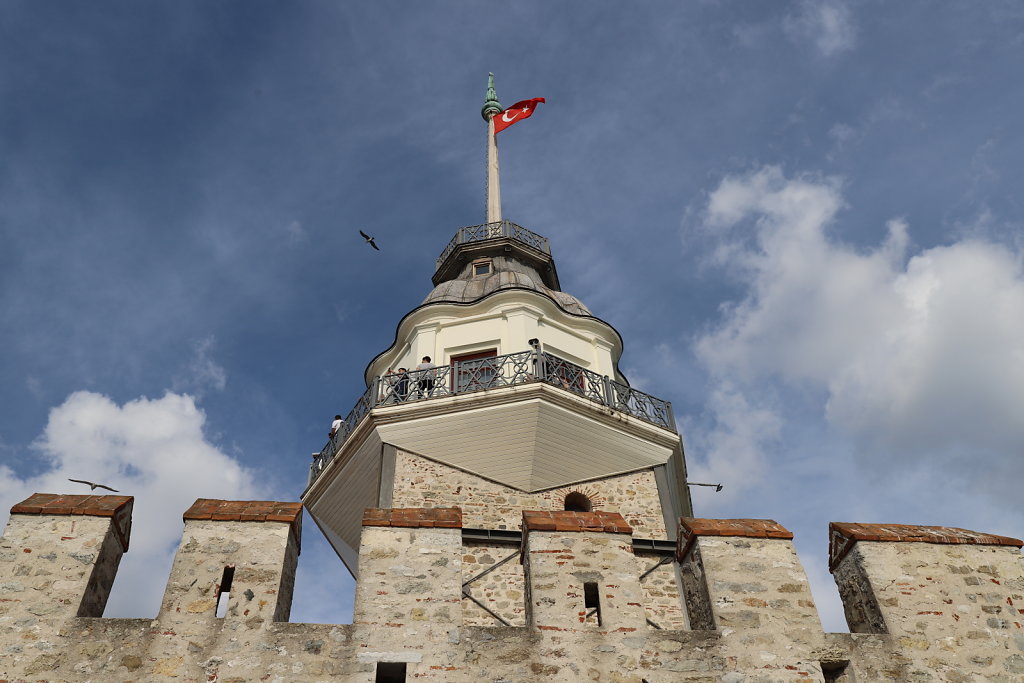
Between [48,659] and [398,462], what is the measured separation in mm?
7928

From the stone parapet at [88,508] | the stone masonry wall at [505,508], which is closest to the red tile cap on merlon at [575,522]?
the stone parapet at [88,508]

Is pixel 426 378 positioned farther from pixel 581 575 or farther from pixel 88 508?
pixel 581 575

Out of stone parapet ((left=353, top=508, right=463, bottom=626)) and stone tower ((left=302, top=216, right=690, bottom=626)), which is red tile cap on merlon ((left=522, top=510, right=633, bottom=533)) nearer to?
stone parapet ((left=353, top=508, right=463, bottom=626))

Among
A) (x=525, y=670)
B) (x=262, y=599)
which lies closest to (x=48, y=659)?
(x=262, y=599)

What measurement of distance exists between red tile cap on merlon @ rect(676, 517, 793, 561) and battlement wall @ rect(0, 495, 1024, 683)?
2 centimetres

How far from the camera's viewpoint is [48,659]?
17.7 feet

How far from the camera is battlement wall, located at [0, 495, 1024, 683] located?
5523 millimetres

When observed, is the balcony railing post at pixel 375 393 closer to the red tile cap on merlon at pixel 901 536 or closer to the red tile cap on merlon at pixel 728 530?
the red tile cap on merlon at pixel 728 530

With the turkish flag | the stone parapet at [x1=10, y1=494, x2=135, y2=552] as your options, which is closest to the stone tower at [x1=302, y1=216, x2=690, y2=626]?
the stone parapet at [x1=10, y1=494, x2=135, y2=552]

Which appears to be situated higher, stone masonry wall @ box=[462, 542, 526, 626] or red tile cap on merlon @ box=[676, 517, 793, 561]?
stone masonry wall @ box=[462, 542, 526, 626]

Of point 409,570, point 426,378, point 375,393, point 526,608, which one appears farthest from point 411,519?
point 375,393

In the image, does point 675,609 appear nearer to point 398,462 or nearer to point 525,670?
point 398,462

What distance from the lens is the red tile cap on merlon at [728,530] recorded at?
6.34 m

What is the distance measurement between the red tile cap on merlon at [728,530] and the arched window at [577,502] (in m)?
6.82
